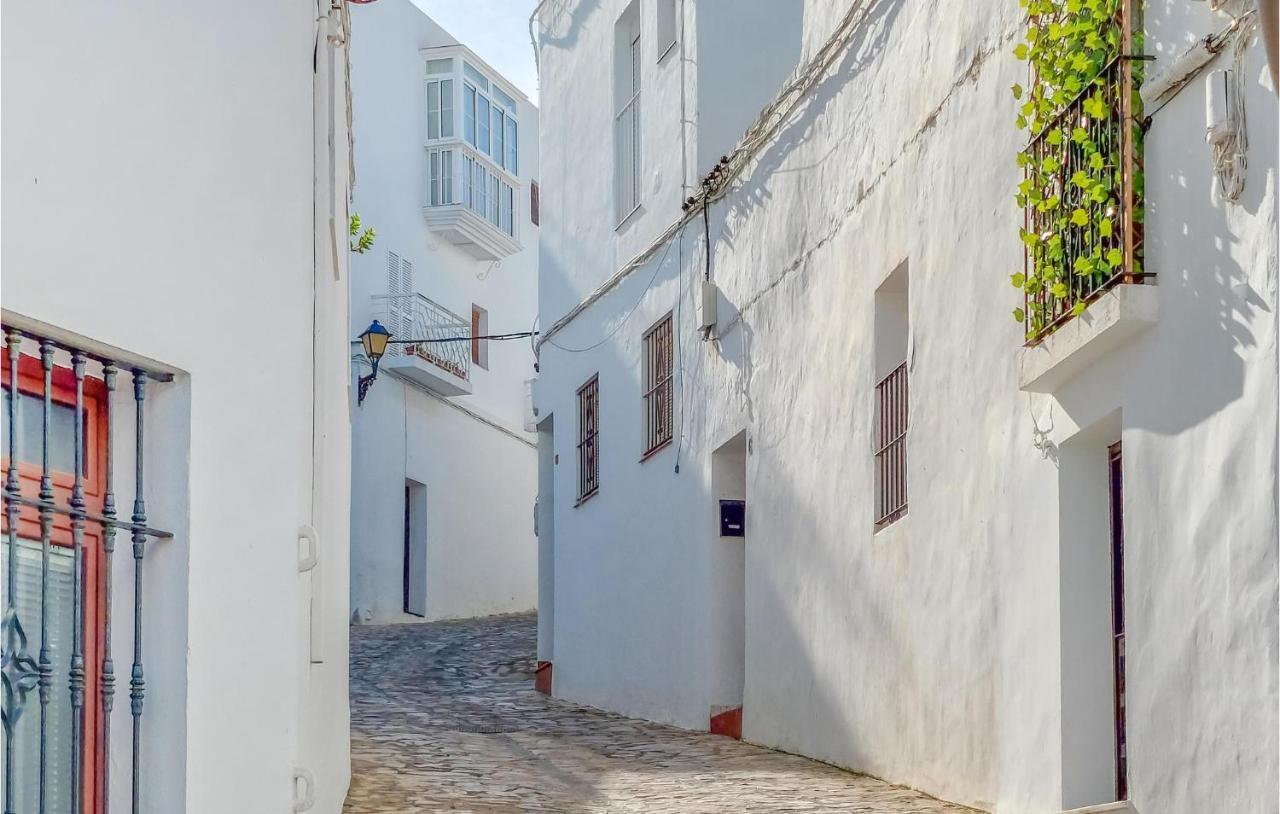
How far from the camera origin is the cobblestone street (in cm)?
854

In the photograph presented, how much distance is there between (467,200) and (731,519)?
47.1ft

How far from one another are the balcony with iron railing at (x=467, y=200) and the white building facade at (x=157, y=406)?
20415 mm

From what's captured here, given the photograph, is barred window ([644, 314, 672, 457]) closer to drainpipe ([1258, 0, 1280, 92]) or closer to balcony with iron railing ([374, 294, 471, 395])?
balcony with iron railing ([374, 294, 471, 395])

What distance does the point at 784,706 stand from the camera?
11.0m

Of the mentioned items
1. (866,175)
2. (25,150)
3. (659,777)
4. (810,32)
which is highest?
(810,32)

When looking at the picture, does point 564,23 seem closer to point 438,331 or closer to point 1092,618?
point 438,331

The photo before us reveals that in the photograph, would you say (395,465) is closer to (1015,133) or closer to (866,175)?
(866,175)

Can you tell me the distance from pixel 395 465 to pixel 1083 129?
18.0 m

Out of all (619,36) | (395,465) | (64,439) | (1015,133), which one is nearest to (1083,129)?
(1015,133)

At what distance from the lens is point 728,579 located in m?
12.7

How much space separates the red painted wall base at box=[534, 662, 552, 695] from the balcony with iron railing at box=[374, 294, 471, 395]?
7.82 m

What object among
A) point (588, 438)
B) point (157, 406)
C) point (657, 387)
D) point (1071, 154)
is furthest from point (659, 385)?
point (157, 406)

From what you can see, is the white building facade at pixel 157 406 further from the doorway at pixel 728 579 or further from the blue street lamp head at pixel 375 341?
the blue street lamp head at pixel 375 341

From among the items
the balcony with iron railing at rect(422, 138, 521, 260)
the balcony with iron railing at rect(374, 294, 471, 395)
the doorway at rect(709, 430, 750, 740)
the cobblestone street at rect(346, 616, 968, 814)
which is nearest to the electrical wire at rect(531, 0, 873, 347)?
the doorway at rect(709, 430, 750, 740)
